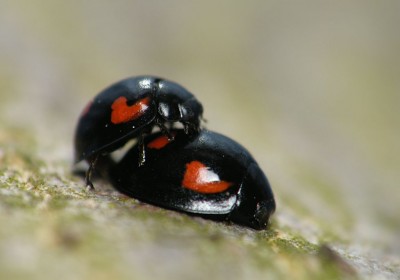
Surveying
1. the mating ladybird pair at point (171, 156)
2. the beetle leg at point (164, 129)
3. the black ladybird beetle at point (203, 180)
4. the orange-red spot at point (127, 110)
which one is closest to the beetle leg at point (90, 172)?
the mating ladybird pair at point (171, 156)

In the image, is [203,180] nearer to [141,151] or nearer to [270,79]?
[141,151]

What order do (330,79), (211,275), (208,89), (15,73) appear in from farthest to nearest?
1. (330,79)
2. (208,89)
3. (15,73)
4. (211,275)

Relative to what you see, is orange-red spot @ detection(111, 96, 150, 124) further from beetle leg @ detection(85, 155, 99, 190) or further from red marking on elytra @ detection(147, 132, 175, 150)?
beetle leg @ detection(85, 155, 99, 190)

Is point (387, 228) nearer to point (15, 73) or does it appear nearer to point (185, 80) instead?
point (15, 73)

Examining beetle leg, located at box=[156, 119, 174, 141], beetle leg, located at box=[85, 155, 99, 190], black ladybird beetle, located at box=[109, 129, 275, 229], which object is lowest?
beetle leg, located at box=[85, 155, 99, 190]

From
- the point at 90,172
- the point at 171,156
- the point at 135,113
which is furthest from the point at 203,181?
the point at 90,172

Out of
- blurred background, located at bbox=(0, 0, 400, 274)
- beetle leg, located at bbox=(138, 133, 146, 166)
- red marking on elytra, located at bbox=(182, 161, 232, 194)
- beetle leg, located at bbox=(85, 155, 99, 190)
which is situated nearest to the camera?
red marking on elytra, located at bbox=(182, 161, 232, 194)

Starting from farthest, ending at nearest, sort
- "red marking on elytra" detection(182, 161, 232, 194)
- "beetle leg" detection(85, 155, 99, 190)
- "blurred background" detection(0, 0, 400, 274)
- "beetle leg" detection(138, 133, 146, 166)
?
"blurred background" detection(0, 0, 400, 274) < "beetle leg" detection(85, 155, 99, 190) < "beetle leg" detection(138, 133, 146, 166) < "red marking on elytra" detection(182, 161, 232, 194)

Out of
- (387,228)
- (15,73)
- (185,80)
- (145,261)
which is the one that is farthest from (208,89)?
(145,261)

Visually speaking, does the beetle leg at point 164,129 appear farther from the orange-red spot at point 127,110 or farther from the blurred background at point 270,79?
the blurred background at point 270,79

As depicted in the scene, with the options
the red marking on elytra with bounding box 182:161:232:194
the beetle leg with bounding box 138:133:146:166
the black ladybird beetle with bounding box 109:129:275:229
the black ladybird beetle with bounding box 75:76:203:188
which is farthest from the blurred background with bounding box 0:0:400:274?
the beetle leg with bounding box 138:133:146:166
